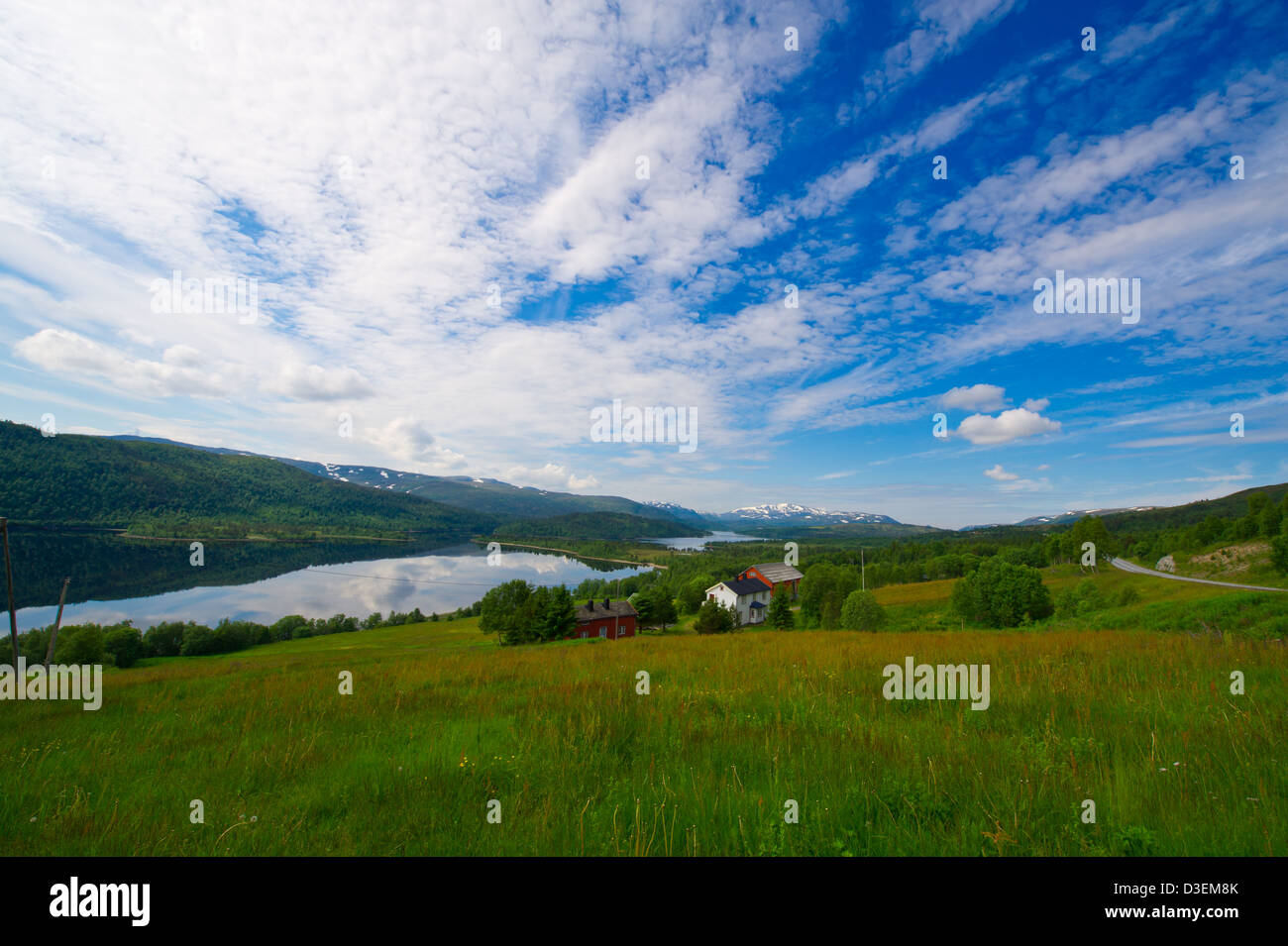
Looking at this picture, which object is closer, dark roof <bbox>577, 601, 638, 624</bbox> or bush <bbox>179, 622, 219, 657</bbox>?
dark roof <bbox>577, 601, 638, 624</bbox>

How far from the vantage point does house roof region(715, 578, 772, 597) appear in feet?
254

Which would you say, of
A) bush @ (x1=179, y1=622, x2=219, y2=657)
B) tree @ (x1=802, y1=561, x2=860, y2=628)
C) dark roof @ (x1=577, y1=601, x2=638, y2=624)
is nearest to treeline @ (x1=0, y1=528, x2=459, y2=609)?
bush @ (x1=179, y1=622, x2=219, y2=657)

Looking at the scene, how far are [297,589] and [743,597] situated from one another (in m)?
107

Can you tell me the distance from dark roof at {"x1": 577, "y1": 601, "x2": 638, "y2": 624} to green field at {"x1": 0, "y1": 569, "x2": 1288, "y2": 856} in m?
50.5

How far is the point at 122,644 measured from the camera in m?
48.8

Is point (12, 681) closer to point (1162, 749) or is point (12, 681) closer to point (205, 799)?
point (205, 799)

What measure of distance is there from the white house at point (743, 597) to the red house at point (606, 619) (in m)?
19.7

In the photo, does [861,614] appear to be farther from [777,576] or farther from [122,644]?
[122,644]

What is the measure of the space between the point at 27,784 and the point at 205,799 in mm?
1780

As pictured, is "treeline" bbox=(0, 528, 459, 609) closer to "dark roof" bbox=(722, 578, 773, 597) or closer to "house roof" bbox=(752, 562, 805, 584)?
"dark roof" bbox=(722, 578, 773, 597)

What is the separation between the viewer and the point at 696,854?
8.66 ft
